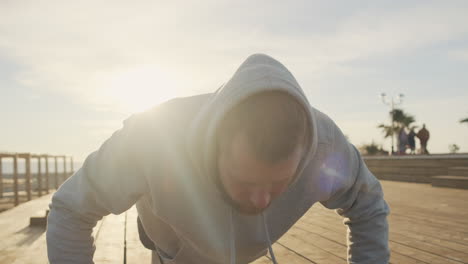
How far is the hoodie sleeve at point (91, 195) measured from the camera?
1.57m

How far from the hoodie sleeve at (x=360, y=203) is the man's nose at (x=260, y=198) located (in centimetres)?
53

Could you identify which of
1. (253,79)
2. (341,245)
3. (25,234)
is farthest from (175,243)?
(25,234)

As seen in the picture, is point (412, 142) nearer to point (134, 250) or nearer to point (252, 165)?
point (134, 250)

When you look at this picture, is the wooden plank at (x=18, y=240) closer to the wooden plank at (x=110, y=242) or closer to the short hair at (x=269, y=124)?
the wooden plank at (x=110, y=242)

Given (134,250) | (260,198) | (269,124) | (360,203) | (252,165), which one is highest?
(269,124)

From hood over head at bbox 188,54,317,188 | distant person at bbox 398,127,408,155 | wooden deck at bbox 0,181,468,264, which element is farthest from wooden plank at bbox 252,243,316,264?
distant person at bbox 398,127,408,155

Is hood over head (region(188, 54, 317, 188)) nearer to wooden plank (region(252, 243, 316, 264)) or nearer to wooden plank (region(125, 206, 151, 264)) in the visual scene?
wooden plank (region(252, 243, 316, 264))

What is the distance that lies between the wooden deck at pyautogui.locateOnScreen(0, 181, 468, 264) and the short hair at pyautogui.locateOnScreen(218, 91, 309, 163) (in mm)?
1696

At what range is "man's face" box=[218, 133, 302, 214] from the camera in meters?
1.24

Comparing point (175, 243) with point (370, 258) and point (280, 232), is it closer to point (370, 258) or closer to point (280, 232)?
point (280, 232)

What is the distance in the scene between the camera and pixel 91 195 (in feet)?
5.18

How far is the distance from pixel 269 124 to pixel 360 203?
0.85 metres

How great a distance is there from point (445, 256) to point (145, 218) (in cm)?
214

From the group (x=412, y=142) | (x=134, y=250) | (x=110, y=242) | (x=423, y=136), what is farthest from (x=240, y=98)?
(x=412, y=142)
